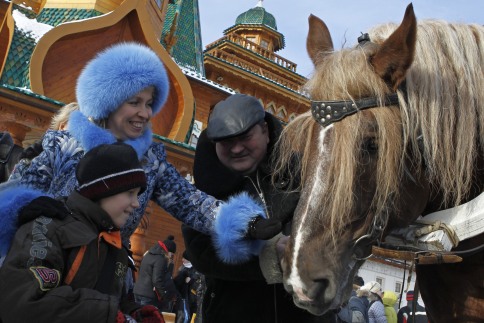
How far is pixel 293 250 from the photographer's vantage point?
199cm

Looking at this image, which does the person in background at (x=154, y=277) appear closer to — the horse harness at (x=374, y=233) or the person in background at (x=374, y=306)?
the person in background at (x=374, y=306)

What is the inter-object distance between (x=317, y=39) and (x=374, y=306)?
6840 millimetres

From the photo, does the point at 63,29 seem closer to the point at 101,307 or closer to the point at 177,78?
the point at 177,78

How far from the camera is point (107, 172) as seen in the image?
226cm

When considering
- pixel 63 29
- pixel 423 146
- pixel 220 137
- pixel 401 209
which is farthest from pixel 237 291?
pixel 63 29

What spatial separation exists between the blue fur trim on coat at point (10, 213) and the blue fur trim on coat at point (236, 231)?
0.80 m

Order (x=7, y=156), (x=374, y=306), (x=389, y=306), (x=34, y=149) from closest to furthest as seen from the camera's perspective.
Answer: (x=34, y=149) < (x=7, y=156) < (x=374, y=306) < (x=389, y=306)

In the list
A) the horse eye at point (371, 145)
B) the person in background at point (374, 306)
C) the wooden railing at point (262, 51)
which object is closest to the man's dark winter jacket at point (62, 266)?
the horse eye at point (371, 145)

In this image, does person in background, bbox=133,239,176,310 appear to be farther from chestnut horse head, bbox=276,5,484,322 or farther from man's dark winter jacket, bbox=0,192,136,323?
chestnut horse head, bbox=276,5,484,322

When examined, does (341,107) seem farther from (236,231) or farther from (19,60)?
(19,60)

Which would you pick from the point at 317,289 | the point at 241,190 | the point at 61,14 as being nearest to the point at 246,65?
the point at 61,14

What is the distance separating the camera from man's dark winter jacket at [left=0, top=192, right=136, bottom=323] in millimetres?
1863

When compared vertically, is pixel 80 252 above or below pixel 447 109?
below

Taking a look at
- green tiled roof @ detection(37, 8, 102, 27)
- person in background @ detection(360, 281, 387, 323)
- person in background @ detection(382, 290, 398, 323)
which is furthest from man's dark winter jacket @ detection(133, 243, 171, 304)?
green tiled roof @ detection(37, 8, 102, 27)
